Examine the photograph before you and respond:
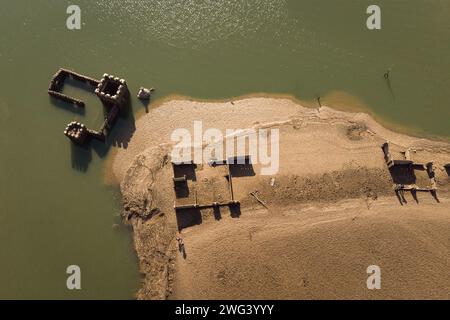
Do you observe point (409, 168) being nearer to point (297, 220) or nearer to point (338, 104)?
point (338, 104)

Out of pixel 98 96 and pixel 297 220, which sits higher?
pixel 98 96

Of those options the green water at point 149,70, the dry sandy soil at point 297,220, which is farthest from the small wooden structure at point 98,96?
the dry sandy soil at point 297,220

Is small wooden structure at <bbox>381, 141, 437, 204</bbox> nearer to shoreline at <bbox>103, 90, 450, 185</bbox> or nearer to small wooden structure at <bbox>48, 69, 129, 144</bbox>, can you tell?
shoreline at <bbox>103, 90, 450, 185</bbox>

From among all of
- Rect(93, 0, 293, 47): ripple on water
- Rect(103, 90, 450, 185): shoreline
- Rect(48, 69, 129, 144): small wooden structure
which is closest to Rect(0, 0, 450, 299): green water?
Rect(93, 0, 293, 47): ripple on water

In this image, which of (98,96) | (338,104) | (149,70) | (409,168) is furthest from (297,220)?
(98,96)

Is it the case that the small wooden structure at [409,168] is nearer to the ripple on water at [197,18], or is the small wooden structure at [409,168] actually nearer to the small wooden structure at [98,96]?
the ripple on water at [197,18]
